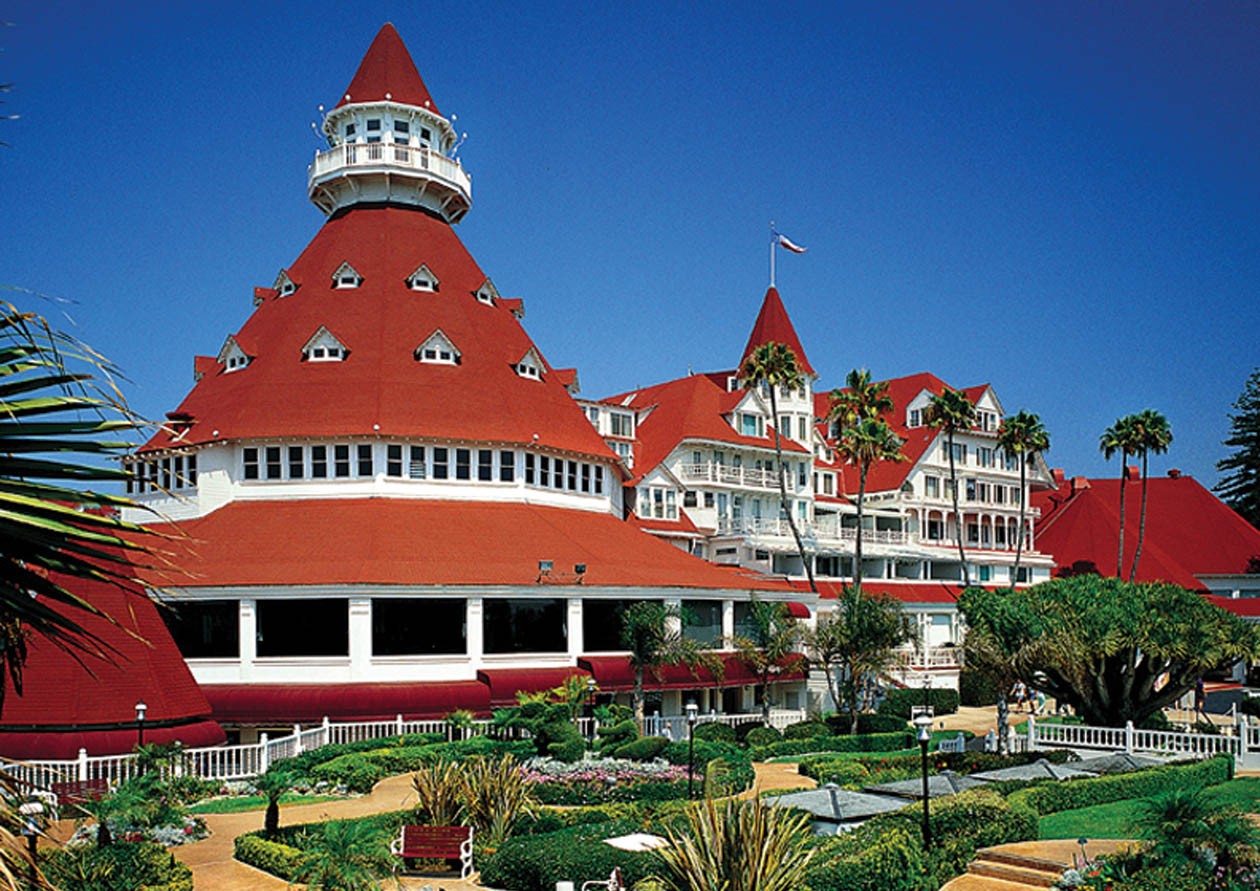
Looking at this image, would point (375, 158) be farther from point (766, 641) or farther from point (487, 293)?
point (766, 641)

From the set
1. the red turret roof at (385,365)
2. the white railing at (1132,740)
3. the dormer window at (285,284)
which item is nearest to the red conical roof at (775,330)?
the red turret roof at (385,365)

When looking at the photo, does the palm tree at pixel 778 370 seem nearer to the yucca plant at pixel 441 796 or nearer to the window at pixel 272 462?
the window at pixel 272 462

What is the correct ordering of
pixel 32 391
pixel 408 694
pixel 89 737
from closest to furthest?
pixel 32 391 < pixel 89 737 < pixel 408 694

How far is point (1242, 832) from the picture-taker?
60.5ft

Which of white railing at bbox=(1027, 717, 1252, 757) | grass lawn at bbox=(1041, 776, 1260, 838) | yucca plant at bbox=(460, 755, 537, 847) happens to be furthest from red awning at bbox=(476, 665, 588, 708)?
grass lawn at bbox=(1041, 776, 1260, 838)

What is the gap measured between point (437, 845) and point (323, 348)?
3535 centimetres

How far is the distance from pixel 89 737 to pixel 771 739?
77.4 feet

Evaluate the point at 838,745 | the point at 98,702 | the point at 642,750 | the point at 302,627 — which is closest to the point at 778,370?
the point at 838,745

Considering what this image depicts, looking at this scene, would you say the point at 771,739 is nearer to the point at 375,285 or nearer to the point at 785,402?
the point at 375,285

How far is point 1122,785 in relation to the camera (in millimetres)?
29984

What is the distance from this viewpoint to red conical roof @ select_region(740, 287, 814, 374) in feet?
259

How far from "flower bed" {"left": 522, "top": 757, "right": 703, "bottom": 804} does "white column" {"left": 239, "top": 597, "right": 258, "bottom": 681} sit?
14791 mm

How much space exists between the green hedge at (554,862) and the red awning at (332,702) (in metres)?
20.0

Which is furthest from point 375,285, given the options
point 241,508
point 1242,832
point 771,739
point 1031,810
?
point 1242,832
